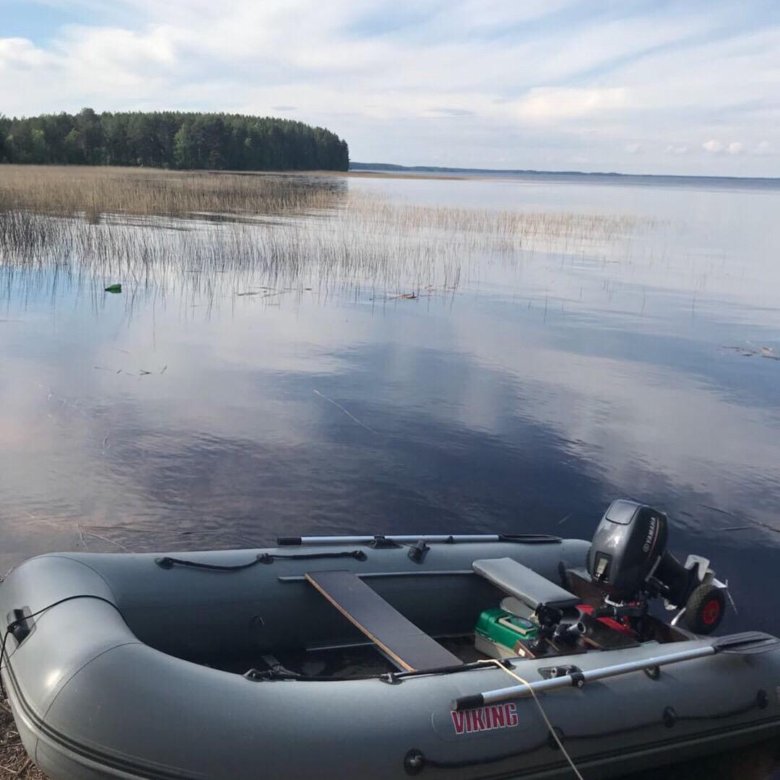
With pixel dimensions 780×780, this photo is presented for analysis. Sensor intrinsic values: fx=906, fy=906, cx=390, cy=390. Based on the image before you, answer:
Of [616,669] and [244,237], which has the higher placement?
[244,237]

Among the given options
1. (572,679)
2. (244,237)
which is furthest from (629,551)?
(244,237)

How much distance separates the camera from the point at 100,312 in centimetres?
1149

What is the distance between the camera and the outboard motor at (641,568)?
4.14 meters

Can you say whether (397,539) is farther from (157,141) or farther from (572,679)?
(157,141)

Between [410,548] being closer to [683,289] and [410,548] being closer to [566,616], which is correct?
[566,616]

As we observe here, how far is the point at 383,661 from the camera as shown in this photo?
423cm

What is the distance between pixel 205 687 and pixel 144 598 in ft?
2.78

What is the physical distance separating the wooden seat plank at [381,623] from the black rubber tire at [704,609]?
125 centimetres

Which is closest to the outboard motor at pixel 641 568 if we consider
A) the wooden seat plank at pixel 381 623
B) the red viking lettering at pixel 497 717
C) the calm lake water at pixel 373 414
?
the wooden seat plank at pixel 381 623

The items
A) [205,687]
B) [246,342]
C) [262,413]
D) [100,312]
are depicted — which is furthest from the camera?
[100,312]

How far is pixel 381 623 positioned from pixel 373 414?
468 cm

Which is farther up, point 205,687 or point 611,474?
point 205,687

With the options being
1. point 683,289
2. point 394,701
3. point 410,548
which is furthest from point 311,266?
point 394,701

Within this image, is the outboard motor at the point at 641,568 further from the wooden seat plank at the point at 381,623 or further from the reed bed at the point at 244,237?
the reed bed at the point at 244,237
